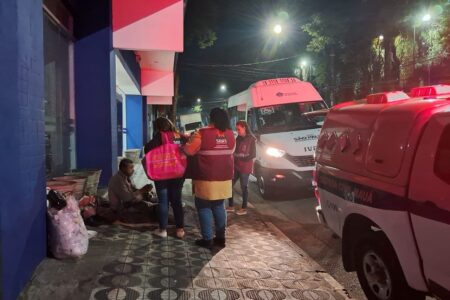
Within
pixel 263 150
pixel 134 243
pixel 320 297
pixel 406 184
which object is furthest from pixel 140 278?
pixel 263 150

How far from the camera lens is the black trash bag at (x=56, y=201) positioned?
14.9 ft

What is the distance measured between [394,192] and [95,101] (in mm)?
6615

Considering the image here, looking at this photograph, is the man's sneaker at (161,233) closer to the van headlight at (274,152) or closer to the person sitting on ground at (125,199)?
the person sitting on ground at (125,199)

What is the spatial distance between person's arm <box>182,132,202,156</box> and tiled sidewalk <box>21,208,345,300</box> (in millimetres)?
1238

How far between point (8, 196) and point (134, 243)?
2333 mm

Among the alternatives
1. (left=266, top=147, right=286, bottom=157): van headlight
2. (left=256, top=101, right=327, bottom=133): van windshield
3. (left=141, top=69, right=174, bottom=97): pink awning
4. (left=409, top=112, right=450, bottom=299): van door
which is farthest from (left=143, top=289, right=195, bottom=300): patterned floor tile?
(left=141, top=69, right=174, bottom=97): pink awning

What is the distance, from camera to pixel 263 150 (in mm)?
9516

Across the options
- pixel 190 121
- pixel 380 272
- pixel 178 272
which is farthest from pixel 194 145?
pixel 190 121

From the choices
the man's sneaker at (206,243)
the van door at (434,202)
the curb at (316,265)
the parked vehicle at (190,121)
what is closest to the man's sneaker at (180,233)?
the man's sneaker at (206,243)

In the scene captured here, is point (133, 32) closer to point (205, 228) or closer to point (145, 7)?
point (145, 7)

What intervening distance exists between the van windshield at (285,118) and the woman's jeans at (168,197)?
14.9 feet

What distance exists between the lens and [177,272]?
14.6ft

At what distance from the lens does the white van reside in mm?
9000

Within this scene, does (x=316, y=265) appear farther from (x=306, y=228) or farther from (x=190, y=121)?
(x=190, y=121)
